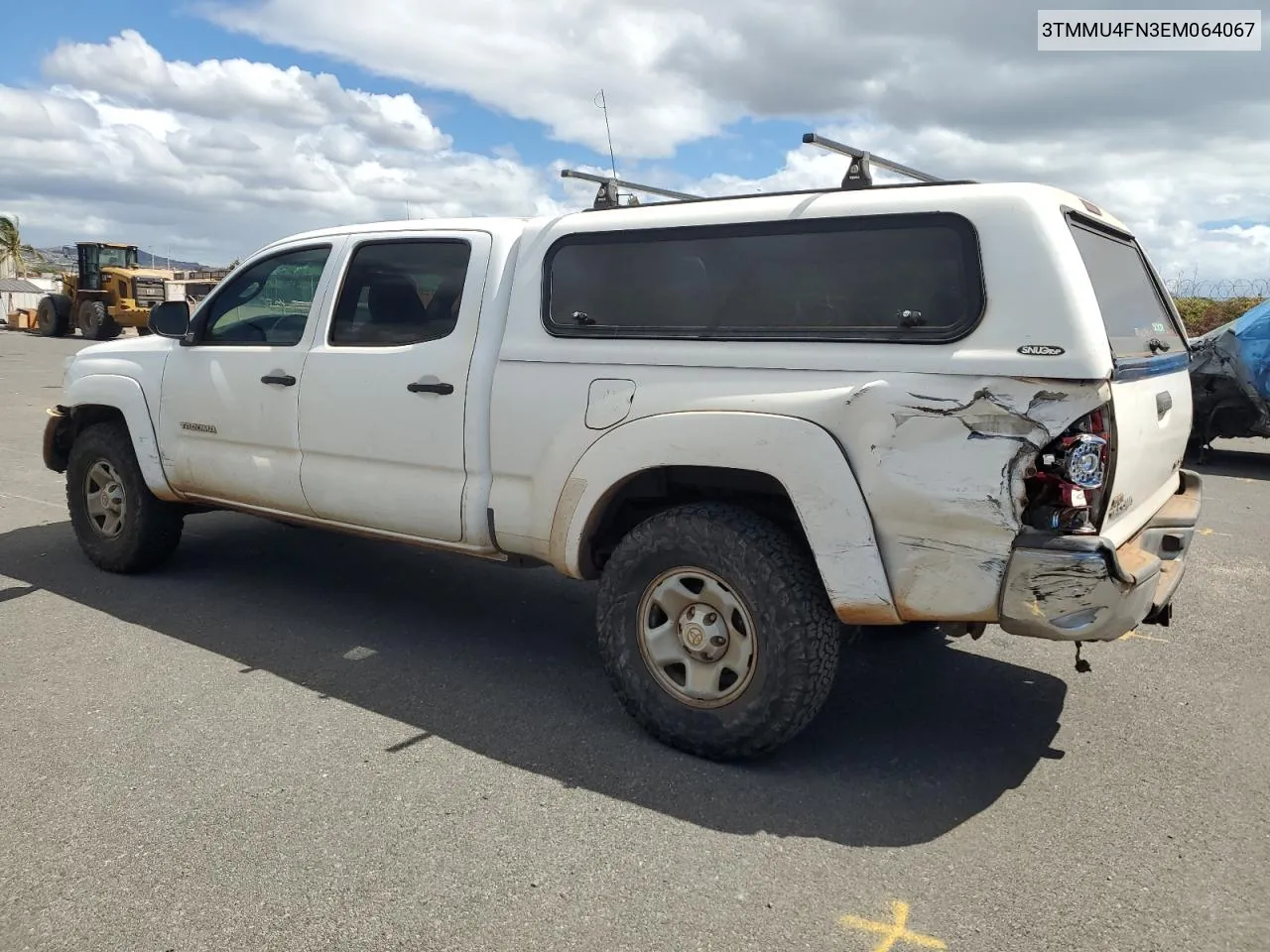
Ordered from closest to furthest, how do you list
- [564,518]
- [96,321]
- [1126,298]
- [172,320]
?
[1126,298], [564,518], [172,320], [96,321]

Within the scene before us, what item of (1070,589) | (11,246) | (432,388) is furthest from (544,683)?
(11,246)

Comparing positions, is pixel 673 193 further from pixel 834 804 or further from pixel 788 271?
pixel 834 804

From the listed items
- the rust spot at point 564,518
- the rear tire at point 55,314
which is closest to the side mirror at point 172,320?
the rust spot at point 564,518

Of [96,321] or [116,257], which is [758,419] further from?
[116,257]

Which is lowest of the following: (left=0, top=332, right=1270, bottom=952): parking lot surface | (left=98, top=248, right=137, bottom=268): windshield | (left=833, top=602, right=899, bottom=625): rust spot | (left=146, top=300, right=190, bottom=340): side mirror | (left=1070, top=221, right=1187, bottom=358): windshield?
(left=0, top=332, right=1270, bottom=952): parking lot surface

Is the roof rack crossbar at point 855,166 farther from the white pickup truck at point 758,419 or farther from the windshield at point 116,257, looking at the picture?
the windshield at point 116,257

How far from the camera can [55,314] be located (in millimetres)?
30047

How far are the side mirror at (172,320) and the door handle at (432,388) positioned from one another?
5.95 ft

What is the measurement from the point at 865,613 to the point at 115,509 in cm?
441

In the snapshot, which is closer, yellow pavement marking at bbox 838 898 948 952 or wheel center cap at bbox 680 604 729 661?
yellow pavement marking at bbox 838 898 948 952

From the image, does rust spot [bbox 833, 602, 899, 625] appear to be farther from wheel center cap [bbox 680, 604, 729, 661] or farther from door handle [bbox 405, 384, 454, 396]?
door handle [bbox 405, 384, 454, 396]

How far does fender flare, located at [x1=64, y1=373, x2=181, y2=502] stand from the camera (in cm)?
534

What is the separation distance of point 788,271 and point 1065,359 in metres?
0.98

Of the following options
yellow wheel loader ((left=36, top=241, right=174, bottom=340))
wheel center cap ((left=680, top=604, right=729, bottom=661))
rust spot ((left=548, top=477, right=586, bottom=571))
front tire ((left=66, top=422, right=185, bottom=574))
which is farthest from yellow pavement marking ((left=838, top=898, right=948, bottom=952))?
yellow wheel loader ((left=36, top=241, right=174, bottom=340))
